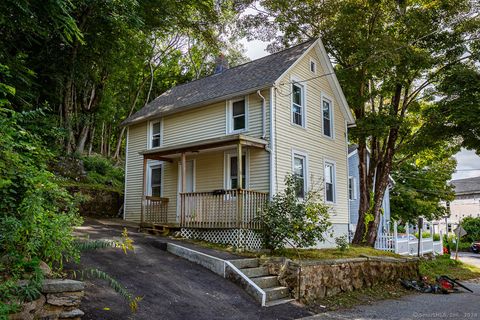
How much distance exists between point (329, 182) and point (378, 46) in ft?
18.3

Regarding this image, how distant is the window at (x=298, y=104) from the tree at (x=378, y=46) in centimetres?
252

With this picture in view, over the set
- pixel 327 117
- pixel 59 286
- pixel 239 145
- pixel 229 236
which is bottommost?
pixel 59 286

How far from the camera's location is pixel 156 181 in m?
16.6

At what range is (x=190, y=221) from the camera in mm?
13039

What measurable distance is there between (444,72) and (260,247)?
11486 millimetres

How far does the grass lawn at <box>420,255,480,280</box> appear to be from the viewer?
55.8 feet

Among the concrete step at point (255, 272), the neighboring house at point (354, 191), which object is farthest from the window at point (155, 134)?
the neighboring house at point (354, 191)

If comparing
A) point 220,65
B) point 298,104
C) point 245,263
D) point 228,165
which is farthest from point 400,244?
point 245,263

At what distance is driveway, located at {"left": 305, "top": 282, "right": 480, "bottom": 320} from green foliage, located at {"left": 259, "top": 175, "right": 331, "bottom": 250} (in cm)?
229

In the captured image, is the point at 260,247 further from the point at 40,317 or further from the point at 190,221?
the point at 40,317

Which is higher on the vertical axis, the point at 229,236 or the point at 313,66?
the point at 313,66

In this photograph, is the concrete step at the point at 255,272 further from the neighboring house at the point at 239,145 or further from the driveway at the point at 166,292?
the neighboring house at the point at 239,145

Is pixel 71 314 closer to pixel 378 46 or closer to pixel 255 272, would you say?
pixel 255 272

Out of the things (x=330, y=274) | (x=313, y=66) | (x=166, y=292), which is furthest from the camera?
(x=313, y=66)
